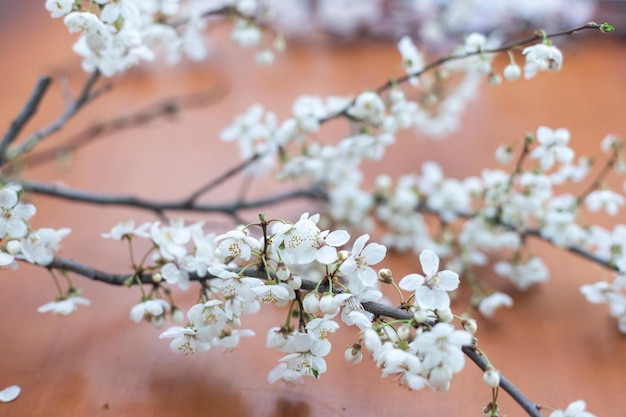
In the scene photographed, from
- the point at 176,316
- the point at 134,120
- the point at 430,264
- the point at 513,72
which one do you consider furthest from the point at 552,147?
the point at 134,120

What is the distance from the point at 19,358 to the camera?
0.57 m

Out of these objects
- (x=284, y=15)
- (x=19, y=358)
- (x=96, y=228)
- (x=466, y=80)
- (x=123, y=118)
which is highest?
(x=284, y=15)

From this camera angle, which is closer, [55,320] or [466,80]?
[55,320]

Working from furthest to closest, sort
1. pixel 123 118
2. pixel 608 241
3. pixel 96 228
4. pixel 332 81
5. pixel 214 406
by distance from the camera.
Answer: pixel 332 81 → pixel 123 118 → pixel 96 228 → pixel 608 241 → pixel 214 406

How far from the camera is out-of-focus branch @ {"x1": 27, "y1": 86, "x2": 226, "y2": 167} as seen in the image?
83cm

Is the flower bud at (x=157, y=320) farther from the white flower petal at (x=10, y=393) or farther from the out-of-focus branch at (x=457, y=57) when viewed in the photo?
the out-of-focus branch at (x=457, y=57)

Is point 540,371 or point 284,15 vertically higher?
point 284,15

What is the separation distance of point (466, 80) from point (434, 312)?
41cm

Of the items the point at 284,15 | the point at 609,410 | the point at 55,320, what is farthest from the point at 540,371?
the point at 284,15

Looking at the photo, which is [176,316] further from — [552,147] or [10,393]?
[552,147]

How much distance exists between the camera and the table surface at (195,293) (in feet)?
1.75

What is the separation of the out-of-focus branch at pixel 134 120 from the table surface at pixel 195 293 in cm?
1

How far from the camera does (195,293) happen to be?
67cm

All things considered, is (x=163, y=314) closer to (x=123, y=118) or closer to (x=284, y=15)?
(x=123, y=118)
